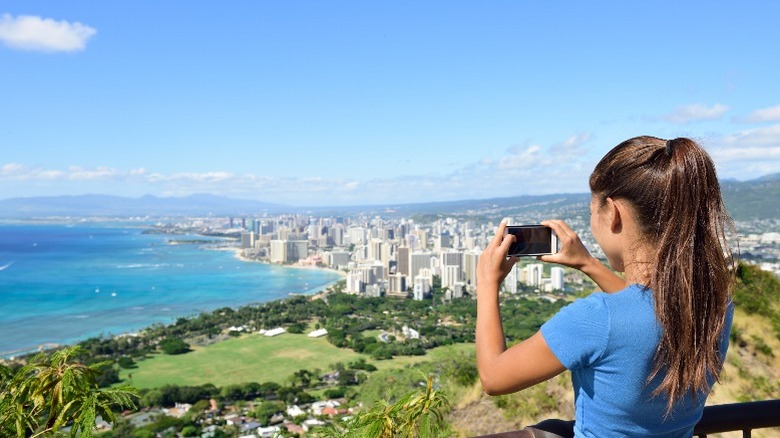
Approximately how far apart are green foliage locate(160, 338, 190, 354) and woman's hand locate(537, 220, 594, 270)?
1558 cm

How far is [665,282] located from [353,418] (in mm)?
576

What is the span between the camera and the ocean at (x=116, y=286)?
1917 centimetres

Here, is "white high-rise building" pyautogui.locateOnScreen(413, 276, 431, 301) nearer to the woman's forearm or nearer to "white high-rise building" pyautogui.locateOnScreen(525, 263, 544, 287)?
"white high-rise building" pyautogui.locateOnScreen(525, 263, 544, 287)

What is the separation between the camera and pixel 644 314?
545 millimetres

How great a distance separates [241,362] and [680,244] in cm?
1450

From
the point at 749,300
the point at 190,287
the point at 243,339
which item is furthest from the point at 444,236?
the point at 749,300

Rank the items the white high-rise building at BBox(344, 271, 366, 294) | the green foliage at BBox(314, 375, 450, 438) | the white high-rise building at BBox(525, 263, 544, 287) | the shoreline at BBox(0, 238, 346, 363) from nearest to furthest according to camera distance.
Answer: the green foliage at BBox(314, 375, 450, 438) < the shoreline at BBox(0, 238, 346, 363) < the white high-rise building at BBox(525, 263, 544, 287) < the white high-rise building at BBox(344, 271, 366, 294)

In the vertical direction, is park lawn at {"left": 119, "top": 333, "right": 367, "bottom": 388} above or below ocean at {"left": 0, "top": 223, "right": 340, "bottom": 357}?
above

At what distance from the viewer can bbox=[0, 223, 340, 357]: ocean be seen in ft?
62.9

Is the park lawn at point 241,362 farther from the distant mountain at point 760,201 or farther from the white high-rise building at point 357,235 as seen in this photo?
the white high-rise building at point 357,235

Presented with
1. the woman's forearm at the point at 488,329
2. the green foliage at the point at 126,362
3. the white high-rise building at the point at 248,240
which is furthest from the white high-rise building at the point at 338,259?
the woman's forearm at the point at 488,329

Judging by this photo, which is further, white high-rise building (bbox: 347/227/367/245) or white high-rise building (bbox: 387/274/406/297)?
white high-rise building (bbox: 347/227/367/245)

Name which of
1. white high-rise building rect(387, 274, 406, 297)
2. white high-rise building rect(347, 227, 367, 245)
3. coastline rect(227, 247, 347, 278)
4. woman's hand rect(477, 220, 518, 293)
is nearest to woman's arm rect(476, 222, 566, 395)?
woman's hand rect(477, 220, 518, 293)

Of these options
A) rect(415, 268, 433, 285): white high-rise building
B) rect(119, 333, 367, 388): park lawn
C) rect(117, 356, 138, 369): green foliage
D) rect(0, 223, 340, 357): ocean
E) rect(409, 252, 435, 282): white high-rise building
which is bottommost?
rect(0, 223, 340, 357): ocean
